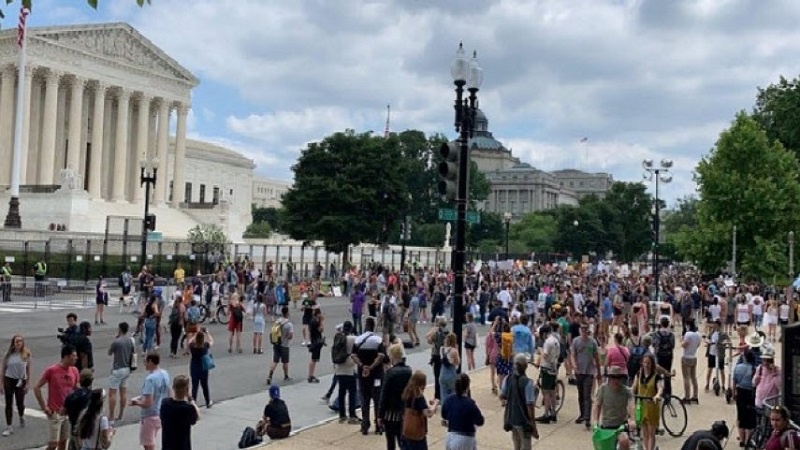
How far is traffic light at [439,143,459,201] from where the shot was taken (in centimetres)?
1337

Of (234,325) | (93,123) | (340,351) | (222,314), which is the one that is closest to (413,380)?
(340,351)

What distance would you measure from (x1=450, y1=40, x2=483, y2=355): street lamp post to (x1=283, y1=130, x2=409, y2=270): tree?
41207mm

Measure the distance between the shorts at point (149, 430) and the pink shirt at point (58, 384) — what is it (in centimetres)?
121

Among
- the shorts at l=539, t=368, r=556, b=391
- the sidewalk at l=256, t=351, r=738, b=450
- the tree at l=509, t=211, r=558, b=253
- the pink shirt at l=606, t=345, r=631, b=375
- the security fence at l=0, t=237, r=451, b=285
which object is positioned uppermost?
the tree at l=509, t=211, r=558, b=253

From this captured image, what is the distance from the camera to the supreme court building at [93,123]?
63.7 metres

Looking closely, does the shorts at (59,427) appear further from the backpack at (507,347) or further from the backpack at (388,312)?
the backpack at (388,312)

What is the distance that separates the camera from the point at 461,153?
13.9 m

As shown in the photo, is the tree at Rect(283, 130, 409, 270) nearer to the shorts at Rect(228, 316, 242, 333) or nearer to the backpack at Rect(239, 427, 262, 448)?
the shorts at Rect(228, 316, 242, 333)

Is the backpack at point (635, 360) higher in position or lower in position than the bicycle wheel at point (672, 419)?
higher

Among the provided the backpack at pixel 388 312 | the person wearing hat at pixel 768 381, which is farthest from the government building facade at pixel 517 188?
the person wearing hat at pixel 768 381

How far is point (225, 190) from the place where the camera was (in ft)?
386

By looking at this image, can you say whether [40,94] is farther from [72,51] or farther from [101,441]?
[101,441]

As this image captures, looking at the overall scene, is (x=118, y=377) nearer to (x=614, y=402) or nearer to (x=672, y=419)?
(x=614, y=402)

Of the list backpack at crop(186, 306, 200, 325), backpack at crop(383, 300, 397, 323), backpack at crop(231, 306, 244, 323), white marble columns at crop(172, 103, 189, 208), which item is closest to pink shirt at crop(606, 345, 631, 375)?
backpack at crop(383, 300, 397, 323)
